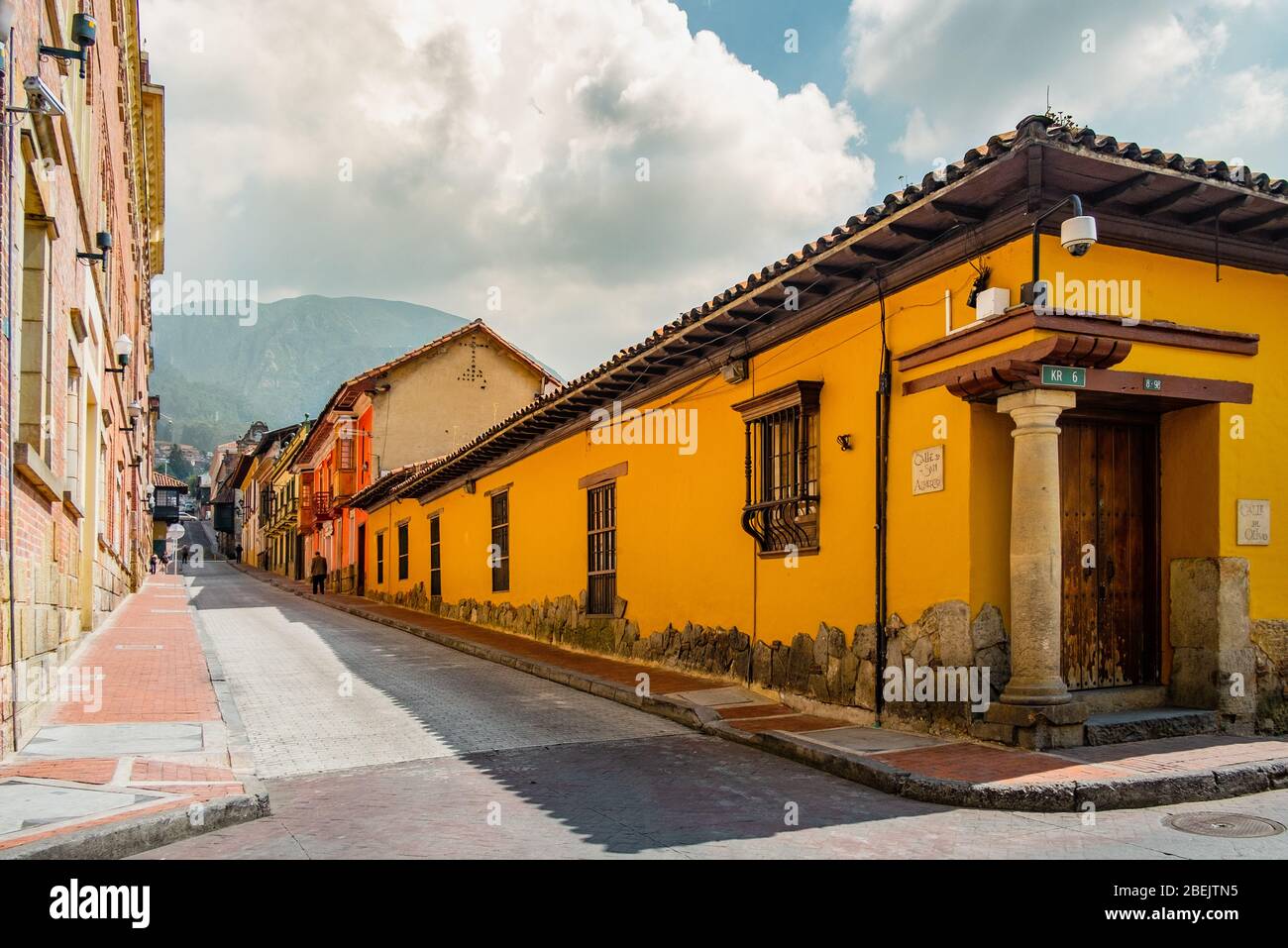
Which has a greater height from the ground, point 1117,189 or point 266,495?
point 1117,189

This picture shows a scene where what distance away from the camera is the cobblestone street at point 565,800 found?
4977mm

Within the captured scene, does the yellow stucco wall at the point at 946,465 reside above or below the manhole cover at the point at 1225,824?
above

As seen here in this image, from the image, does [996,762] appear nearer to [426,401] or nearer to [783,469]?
[783,469]

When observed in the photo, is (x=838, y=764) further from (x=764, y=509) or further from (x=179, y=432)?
(x=179, y=432)

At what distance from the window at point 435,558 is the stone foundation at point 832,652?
966 centimetres

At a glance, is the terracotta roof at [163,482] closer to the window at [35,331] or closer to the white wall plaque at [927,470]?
the window at [35,331]

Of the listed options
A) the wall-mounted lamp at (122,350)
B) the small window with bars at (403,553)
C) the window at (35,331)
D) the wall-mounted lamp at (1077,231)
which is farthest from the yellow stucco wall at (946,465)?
the small window with bars at (403,553)

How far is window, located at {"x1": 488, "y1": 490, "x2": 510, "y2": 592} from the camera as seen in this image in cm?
1852

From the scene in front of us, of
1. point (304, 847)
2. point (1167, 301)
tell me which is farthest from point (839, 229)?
point (304, 847)

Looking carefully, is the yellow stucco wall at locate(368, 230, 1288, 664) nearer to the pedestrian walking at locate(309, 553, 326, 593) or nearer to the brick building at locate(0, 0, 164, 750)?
the brick building at locate(0, 0, 164, 750)

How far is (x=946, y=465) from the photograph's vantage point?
24.7ft

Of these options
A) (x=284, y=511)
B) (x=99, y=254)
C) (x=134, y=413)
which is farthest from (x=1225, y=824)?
(x=284, y=511)

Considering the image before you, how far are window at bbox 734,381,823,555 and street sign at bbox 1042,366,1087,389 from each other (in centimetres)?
259

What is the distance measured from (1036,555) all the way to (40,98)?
25.4 feet
